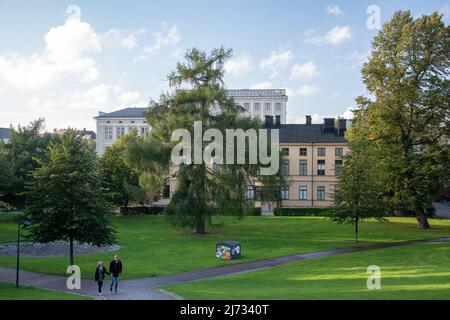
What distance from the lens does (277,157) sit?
49000 millimetres

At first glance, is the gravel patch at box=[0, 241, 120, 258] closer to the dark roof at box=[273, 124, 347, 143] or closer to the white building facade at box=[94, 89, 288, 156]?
the dark roof at box=[273, 124, 347, 143]

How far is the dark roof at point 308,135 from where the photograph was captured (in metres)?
81.0

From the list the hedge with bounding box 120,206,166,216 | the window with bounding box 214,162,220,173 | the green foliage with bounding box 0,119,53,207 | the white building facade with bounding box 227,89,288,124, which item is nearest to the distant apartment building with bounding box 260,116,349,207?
the hedge with bounding box 120,206,166,216

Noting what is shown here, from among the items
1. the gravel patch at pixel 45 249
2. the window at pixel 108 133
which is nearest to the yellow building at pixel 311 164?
the gravel patch at pixel 45 249

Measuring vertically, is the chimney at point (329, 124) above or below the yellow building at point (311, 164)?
above

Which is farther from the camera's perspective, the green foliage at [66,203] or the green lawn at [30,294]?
the green foliage at [66,203]


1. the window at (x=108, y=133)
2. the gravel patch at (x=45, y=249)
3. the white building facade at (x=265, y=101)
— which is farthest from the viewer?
the white building facade at (x=265, y=101)

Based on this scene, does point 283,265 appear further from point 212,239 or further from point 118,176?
point 118,176

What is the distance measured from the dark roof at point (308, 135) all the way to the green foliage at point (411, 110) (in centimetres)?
2729

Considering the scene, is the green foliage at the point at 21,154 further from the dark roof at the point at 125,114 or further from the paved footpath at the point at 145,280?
the dark roof at the point at 125,114

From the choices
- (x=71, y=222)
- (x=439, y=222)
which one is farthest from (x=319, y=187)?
(x=71, y=222)

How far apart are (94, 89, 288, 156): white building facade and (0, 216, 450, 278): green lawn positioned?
2457 inches

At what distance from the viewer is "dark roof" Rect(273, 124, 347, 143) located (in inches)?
3189

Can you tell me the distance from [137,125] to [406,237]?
9039 cm
